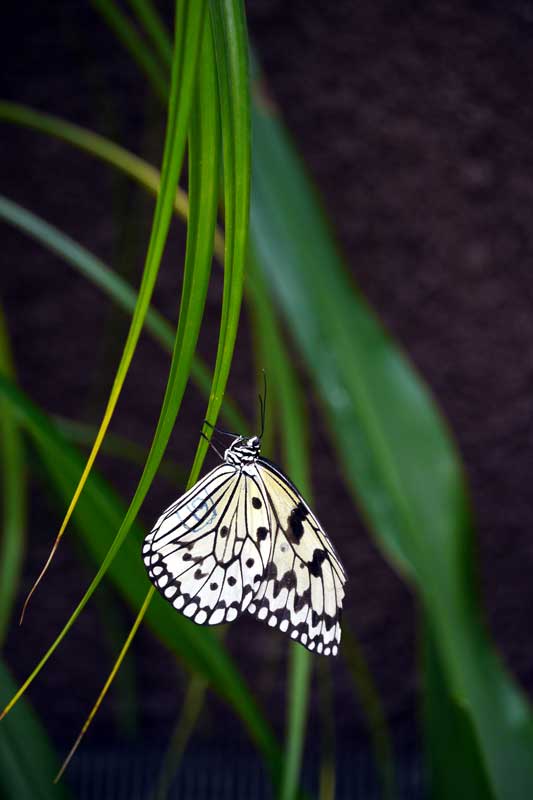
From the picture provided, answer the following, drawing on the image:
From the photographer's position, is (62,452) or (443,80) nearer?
(62,452)

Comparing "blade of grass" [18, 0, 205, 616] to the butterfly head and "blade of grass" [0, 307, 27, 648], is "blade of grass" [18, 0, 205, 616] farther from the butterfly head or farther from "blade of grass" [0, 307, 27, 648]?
"blade of grass" [0, 307, 27, 648]

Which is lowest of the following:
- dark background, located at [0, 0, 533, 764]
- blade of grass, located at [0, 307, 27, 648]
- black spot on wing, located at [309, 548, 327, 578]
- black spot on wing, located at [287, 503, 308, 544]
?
black spot on wing, located at [309, 548, 327, 578]

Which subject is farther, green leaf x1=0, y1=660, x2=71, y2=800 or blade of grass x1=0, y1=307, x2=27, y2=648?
blade of grass x1=0, y1=307, x2=27, y2=648

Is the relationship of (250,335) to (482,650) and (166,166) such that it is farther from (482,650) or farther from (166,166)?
(166,166)

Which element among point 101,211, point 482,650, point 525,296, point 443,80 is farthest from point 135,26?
point 482,650

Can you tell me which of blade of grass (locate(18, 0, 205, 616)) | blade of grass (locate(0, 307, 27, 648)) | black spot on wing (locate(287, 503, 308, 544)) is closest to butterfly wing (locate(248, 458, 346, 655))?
black spot on wing (locate(287, 503, 308, 544))

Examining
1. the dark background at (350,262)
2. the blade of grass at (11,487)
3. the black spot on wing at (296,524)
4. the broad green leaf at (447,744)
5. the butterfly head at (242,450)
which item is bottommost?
the broad green leaf at (447,744)

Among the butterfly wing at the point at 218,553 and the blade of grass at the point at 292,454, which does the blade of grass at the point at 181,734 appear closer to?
the blade of grass at the point at 292,454

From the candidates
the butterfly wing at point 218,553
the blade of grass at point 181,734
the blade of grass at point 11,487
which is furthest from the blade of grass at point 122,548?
the blade of grass at point 181,734
